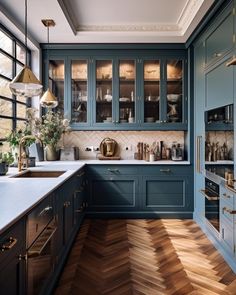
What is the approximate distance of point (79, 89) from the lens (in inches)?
187

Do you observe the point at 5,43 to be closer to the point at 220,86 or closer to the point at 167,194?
the point at 220,86

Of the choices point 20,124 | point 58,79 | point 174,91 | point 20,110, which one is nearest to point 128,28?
point 174,91

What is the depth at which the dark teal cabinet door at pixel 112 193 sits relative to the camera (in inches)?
178

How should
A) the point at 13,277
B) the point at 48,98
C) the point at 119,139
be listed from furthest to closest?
1. the point at 119,139
2. the point at 48,98
3. the point at 13,277

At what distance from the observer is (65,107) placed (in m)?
4.72

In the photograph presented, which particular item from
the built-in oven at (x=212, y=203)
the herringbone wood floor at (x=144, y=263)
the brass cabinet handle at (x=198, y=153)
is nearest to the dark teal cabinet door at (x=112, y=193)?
the herringbone wood floor at (x=144, y=263)

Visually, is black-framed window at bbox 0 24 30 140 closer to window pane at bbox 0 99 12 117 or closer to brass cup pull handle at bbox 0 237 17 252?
window pane at bbox 0 99 12 117

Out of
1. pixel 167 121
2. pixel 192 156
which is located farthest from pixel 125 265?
pixel 167 121

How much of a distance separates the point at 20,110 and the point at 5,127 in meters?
0.63

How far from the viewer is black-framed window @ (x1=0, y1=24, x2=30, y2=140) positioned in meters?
3.71

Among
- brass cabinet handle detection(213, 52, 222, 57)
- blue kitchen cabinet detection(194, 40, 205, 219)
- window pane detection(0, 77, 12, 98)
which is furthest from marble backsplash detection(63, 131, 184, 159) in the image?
brass cabinet handle detection(213, 52, 222, 57)

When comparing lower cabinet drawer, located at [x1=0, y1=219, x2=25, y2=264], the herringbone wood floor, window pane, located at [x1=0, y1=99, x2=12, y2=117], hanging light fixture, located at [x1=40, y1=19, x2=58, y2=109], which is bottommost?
the herringbone wood floor

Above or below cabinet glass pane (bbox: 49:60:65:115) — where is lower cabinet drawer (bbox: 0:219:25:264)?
below

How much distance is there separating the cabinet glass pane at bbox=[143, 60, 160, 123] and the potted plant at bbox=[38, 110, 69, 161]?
1.23 m
